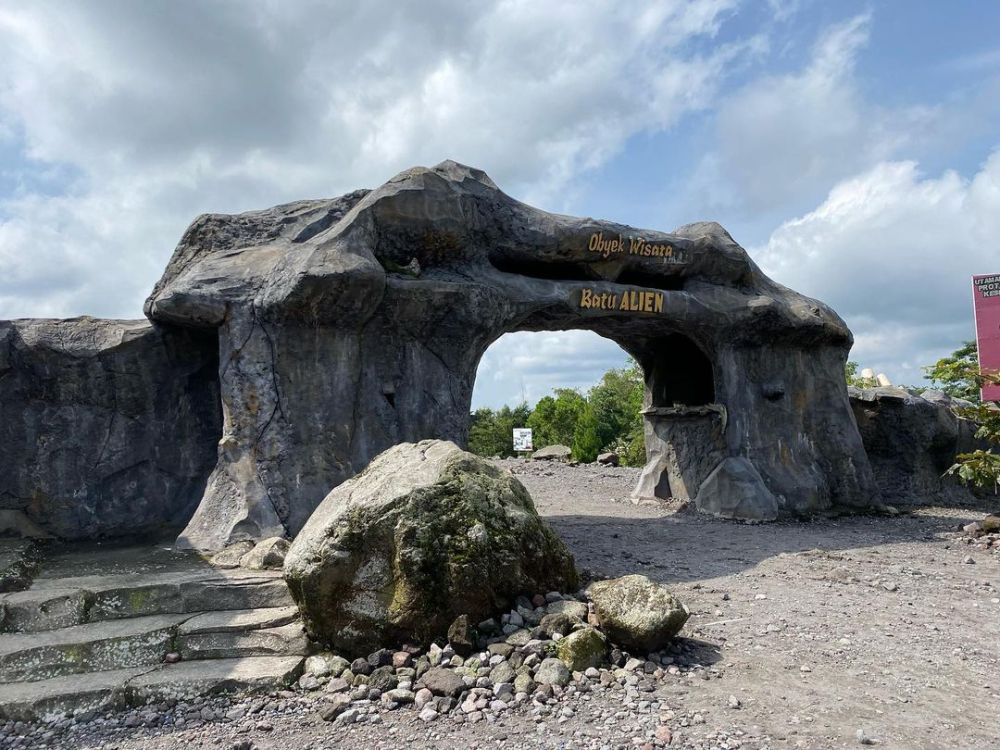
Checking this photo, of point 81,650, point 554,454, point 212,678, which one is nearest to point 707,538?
point 212,678

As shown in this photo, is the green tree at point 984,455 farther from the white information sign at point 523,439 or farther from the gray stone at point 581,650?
the white information sign at point 523,439

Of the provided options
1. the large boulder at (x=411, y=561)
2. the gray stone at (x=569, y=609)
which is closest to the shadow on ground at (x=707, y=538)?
the gray stone at (x=569, y=609)

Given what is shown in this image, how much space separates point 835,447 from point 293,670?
8.74 meters

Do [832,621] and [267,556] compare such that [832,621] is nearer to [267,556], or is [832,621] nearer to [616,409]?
[267,556]

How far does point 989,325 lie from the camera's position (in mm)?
10523

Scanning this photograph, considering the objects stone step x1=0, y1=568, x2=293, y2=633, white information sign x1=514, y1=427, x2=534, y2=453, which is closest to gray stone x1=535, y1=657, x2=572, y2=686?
stone step x1=0, y1=568, x2=293, y2=633

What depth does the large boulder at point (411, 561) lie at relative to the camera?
4.45m

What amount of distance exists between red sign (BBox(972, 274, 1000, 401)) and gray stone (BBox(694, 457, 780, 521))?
3435mm

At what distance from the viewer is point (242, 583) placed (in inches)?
207

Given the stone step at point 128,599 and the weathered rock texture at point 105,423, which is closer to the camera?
the stone step at point 128,599

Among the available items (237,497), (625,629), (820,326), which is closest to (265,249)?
(237,497)

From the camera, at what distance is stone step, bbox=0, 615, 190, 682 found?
439 centimetres

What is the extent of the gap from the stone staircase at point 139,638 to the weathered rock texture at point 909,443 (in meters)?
9.82

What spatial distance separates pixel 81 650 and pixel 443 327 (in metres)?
4.48
